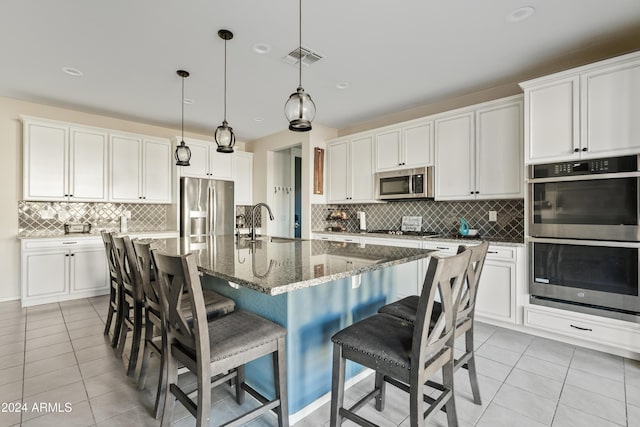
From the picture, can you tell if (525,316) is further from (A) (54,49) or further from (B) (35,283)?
(B) (35,283)

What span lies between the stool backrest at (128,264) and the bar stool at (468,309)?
1621 millimetres

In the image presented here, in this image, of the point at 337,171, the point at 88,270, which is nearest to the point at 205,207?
the point at 88,270

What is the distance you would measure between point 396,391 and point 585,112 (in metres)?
2.75

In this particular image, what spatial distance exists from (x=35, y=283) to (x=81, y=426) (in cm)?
Result: 309

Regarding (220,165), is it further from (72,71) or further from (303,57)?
(303,57)

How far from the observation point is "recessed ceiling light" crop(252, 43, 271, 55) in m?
2.66

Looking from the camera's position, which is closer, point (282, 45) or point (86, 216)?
point (282, 45)

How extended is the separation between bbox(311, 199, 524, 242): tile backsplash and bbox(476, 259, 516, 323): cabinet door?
15.5 inches

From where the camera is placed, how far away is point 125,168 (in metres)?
4.59

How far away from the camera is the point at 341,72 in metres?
3.21

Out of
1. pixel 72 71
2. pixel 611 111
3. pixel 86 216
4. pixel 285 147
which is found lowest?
pixel 86 216

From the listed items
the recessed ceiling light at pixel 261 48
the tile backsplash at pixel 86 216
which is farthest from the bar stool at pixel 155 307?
the tile backsplash at pixel 86 216

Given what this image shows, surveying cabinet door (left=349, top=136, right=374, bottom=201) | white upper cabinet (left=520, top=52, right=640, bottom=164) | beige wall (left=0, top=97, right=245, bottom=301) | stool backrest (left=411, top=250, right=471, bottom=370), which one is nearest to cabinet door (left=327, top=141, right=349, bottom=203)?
cabinet door (left=349, top=136, right=374, bottom=201)

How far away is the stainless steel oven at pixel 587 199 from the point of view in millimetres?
2359
